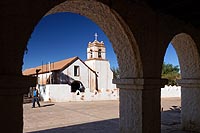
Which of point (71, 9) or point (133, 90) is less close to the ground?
point (71, 9)

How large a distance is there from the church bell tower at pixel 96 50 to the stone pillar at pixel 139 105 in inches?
931

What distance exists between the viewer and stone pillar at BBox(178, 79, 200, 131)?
540cm

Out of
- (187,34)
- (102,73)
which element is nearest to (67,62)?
(102,73)

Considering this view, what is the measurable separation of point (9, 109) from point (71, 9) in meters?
1.89

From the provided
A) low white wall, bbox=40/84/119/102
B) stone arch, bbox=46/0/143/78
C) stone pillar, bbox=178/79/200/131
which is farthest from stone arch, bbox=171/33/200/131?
low white wall, bbox=40/84/119/102

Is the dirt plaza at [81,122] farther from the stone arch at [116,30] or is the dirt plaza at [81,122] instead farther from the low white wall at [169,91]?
the low white wall at [169,91]

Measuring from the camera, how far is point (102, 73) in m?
29.2

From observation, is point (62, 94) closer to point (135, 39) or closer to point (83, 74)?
point (83, 74)

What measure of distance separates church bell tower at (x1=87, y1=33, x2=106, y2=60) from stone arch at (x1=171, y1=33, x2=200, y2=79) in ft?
72.2

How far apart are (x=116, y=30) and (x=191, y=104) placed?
123 inches

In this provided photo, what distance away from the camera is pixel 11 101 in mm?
2148

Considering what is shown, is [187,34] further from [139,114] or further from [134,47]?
[139,114]

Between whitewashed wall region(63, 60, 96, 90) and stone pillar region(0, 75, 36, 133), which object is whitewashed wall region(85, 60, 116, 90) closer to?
whitewashed wall region(63, 60, 96, 90)

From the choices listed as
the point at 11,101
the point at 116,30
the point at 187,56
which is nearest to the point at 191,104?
the point at 187,56
